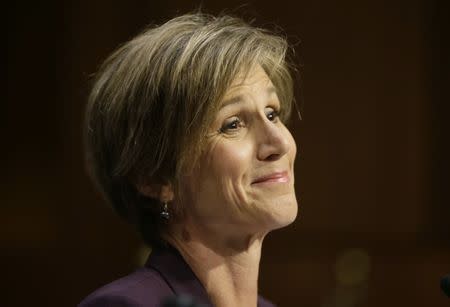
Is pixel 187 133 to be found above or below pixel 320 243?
above

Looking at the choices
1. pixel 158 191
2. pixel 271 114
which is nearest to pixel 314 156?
pixel 271 114

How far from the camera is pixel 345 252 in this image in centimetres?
327

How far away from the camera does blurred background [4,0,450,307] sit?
3.20m

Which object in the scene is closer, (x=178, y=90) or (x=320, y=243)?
(x=178, y=90)

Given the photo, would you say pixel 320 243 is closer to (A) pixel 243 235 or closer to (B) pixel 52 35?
(B) pixel 52 35

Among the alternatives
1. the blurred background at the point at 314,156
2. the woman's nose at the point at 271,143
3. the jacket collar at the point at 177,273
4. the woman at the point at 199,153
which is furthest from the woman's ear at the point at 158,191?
the blurred background at the point at 314,156

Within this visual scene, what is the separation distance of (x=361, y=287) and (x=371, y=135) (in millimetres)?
621

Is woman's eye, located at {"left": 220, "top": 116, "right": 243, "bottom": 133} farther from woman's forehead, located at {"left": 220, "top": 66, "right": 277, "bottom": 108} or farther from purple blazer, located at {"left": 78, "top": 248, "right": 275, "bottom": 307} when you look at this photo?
purple blazer, located at {"left": 78, "top": 248, "right": 275, "bottom": 307}

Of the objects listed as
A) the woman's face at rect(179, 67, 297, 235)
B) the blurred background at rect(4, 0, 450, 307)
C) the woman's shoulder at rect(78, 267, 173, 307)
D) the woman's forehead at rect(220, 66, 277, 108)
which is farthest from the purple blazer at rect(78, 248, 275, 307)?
the blurred background at rect(4, 0, 450, 307)

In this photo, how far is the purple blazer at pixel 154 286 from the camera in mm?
1568

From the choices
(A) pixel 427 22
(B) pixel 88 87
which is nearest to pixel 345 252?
(A) pixel 427 22

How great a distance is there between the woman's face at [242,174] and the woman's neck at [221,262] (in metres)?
0.03

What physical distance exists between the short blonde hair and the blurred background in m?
1.37

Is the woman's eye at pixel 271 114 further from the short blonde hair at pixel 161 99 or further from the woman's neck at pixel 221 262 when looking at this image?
the woman's neck at pixel 221 262
